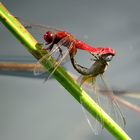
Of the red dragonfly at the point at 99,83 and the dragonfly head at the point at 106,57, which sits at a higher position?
the dragonfly head at the point at 106,57

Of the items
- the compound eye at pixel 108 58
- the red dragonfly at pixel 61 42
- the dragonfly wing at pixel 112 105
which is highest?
the red dragonfly at pixel 61 42

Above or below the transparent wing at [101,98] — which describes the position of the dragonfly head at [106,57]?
above

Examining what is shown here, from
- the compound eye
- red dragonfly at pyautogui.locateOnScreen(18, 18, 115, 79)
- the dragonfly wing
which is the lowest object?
the dragonfly wing

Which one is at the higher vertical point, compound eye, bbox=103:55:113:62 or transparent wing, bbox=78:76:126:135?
compound eye, bbox=103:55:113:62

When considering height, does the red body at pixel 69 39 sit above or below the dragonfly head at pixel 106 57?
above

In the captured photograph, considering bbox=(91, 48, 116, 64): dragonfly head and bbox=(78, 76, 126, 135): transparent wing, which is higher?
bbox=(91, 48, 116, 64): dragonfly head
